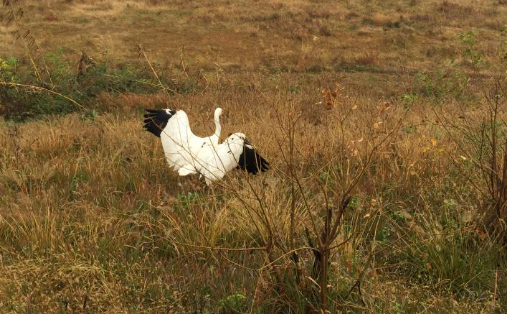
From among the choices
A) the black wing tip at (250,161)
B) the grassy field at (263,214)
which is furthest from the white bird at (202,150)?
the grassy field at (263,214)

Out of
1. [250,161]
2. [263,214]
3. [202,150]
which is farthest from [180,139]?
[263,214]

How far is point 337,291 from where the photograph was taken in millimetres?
2576

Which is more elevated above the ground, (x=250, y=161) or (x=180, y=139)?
(x=180, y=139)

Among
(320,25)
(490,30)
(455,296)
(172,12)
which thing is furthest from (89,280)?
(172,12)

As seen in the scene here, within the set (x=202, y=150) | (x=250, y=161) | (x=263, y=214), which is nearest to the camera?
(x=263, y=214)

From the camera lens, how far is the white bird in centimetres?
396

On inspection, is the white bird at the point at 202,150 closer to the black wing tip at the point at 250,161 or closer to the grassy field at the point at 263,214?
the black wing tip at the point at 250,161

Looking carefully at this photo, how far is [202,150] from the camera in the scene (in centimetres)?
426

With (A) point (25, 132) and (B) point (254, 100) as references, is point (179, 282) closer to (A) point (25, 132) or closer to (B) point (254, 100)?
(A) point (25, 132)

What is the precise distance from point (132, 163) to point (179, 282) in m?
2.18

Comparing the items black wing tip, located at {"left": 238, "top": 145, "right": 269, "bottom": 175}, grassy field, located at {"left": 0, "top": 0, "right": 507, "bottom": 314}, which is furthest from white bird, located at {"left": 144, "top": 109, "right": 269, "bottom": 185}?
grassy field, located at {"left": 0, "top": 0, "right": 507, "bottom": 314}

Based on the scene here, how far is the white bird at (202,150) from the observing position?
13.0 ft

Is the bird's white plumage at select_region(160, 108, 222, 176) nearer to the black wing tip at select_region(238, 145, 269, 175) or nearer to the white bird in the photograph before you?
the white bird

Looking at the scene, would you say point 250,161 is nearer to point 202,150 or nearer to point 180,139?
point 202,150
